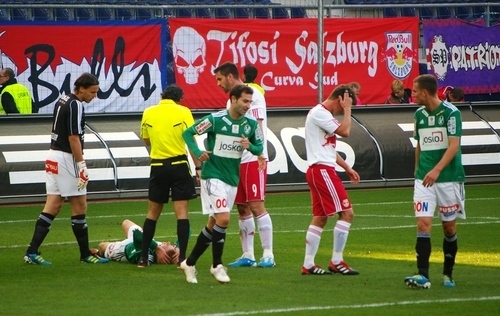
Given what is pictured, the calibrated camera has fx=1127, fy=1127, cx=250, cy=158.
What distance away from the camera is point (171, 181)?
40.4 ft

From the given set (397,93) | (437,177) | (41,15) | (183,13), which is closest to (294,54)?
(397,93)

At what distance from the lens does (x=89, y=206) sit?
62.2 feet

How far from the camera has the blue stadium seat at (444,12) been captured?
26.1m

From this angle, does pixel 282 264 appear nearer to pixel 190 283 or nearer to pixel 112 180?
pixel 190 283

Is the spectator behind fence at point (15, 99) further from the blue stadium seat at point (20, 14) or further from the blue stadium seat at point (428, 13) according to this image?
the blue stadium seat at point (428, 13)

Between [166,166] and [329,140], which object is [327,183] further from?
[166,166]

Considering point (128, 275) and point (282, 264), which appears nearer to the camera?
point (128, 275)

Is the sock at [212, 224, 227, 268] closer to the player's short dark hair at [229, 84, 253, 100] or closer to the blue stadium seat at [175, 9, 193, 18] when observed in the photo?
the player's short dark hair at [229, 84, 253, 100]

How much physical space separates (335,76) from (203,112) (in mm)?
3705

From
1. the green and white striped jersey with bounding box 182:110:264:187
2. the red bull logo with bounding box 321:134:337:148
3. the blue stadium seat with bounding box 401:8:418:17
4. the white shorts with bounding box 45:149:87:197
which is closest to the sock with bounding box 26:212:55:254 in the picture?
the white shorts with bounding box 45:149:87:197

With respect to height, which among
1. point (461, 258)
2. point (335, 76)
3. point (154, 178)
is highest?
point (335, 76)

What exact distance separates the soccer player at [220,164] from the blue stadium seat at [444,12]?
15.8 m

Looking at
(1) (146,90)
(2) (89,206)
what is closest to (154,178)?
(2) (89,206)

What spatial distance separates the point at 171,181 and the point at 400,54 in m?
12.1
